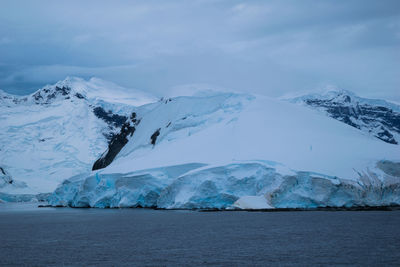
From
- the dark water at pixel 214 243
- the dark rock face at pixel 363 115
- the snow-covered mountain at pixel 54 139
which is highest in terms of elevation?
the dark water at pixel 214 243

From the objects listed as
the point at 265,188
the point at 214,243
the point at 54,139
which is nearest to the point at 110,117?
the point at 54,139

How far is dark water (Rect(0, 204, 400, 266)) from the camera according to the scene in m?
16.5

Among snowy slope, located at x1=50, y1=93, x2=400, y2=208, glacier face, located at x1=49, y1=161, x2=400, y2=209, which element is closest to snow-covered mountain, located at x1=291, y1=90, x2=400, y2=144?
snowy slope, located at x1=50, y1=93, x2=400, y2=208

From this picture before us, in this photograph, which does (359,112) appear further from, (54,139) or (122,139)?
(122,139)

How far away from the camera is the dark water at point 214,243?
16.5 metres

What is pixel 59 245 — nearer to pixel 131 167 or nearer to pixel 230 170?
pixel 230 170

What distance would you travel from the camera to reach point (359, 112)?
191500mm

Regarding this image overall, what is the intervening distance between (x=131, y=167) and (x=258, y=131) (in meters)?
11.8

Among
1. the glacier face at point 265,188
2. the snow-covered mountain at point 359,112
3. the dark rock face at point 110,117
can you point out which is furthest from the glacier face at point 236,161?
the snow-covered mountain at point 359,112

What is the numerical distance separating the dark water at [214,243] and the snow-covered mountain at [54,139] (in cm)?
7871

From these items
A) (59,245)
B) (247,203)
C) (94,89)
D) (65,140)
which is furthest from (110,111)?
(59,245)

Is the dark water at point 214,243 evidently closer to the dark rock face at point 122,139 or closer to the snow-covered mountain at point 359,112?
the dark rock face at point 122,139

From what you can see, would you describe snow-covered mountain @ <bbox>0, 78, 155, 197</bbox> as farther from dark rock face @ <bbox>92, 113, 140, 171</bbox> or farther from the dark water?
the dark water

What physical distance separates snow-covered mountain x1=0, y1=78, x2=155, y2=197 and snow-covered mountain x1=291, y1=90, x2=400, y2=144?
63747 mm
